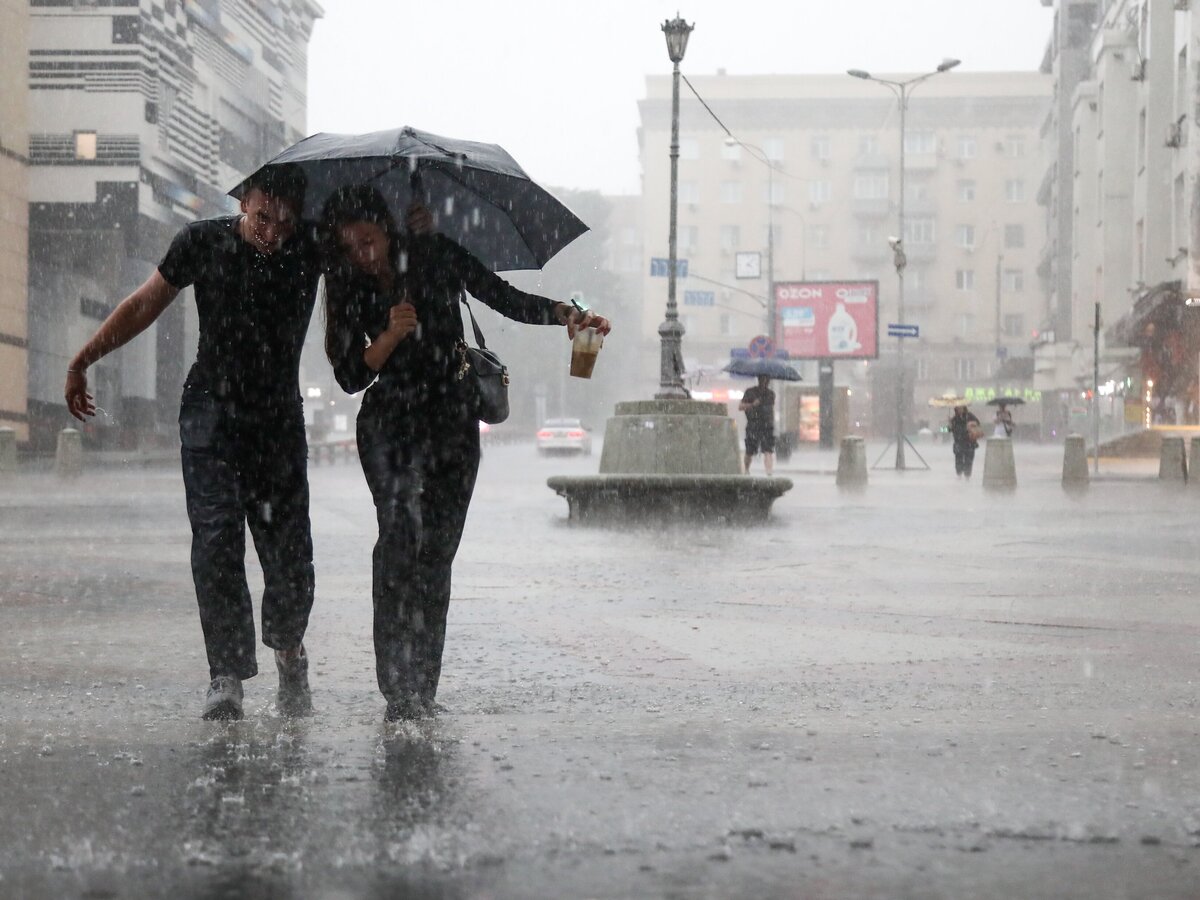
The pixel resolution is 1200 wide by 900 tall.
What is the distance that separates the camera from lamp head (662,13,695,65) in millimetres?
20562

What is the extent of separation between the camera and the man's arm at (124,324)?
5.02m

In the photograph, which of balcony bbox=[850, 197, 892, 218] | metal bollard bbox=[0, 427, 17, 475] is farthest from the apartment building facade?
balcony bbox=[850, 197, 892, 218]

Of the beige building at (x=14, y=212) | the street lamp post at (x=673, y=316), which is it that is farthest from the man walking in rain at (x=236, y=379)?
the beige building at (x=14, y=212)

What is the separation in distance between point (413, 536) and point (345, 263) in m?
0.83

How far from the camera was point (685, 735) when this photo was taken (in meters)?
4.97

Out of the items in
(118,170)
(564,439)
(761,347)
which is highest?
(118,170)

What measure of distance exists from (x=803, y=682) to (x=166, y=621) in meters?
3.10

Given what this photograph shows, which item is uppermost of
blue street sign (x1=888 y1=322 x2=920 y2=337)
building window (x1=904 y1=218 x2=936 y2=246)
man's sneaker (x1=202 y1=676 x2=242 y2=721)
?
building window (x1=904 y1=218 x2=936 y2=246)

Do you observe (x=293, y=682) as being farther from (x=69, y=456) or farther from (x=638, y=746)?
(x=69, y=456)

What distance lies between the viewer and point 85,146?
40406 mm

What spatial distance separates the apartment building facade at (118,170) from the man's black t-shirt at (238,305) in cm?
3609

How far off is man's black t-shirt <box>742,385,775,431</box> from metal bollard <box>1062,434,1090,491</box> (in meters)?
4.20

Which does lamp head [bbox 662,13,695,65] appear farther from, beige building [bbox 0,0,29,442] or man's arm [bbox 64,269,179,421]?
beige building [bbox 0,0,29,442]

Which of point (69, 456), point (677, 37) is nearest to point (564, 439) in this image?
point (69, 456)
